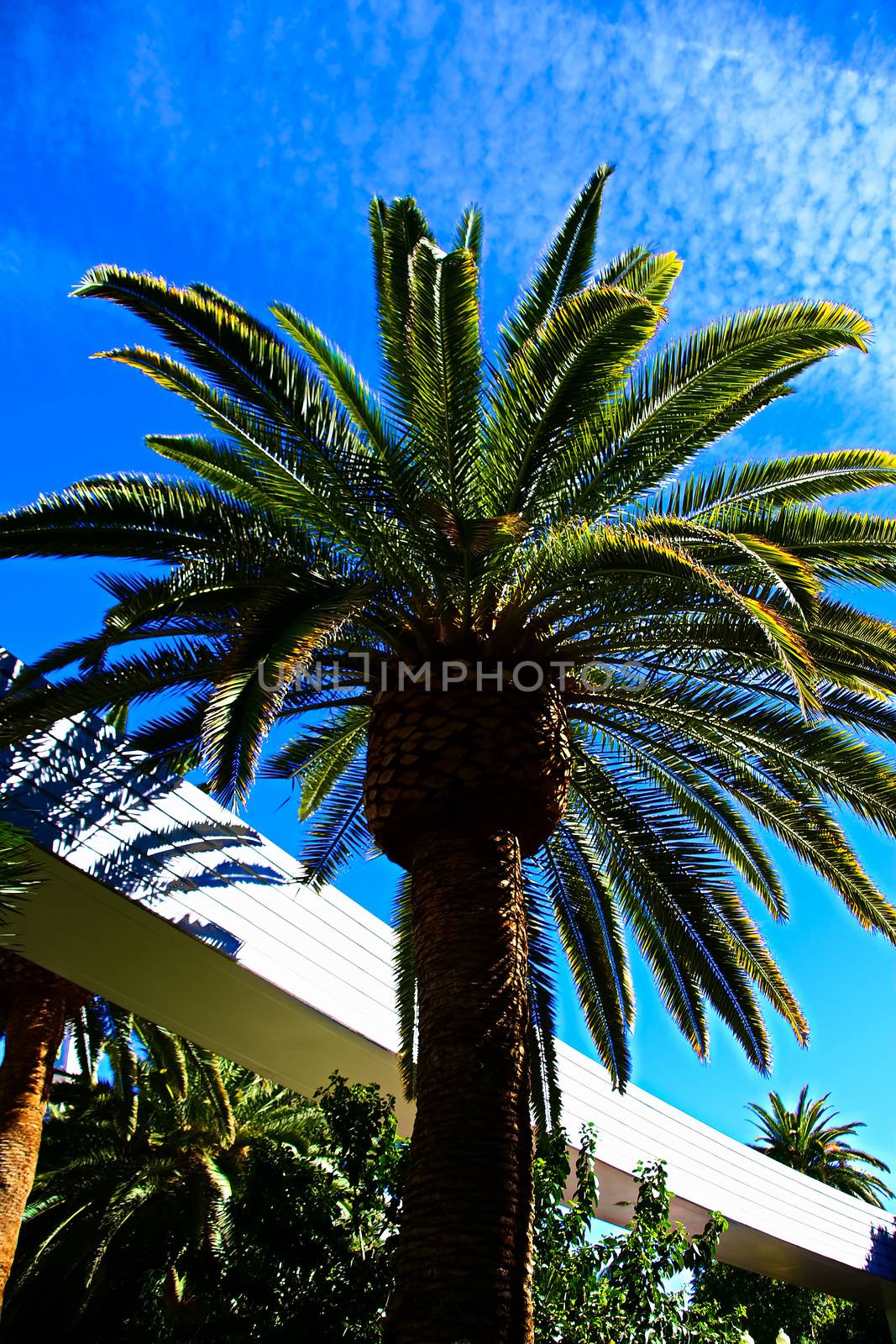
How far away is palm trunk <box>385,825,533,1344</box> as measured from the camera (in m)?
4.84

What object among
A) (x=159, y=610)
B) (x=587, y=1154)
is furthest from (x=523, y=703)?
(x=587, y=1154)

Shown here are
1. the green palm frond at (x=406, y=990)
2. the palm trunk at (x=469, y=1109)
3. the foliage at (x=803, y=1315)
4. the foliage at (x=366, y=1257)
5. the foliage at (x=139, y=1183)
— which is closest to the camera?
the palm trunk at (x=469, y=1109)

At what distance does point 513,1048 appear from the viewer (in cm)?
567

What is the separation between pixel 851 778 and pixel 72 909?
244 inches

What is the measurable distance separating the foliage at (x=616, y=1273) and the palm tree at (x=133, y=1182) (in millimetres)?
9199

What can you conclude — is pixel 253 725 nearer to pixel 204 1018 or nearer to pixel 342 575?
pixel 342 575

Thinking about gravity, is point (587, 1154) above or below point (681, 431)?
below

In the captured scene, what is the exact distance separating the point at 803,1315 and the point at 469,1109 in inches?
811

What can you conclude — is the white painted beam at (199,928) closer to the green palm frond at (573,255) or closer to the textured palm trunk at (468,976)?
the textured palm trunk at (468,976)

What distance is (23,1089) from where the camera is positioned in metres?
10.6

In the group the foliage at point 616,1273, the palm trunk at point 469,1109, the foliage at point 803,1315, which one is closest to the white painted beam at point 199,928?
the foliage at point 616,1273

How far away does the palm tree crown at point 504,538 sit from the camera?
6285mm

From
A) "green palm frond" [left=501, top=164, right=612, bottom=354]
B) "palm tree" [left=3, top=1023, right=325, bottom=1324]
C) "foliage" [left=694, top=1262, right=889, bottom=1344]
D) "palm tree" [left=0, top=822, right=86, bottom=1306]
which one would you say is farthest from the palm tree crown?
"foliage" [left=694, top=1262, right=889, bottom=1344]

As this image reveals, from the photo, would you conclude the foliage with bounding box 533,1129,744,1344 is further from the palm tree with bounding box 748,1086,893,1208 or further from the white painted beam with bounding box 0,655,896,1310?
the palm tree with bounding box 748,1086,893,1208
